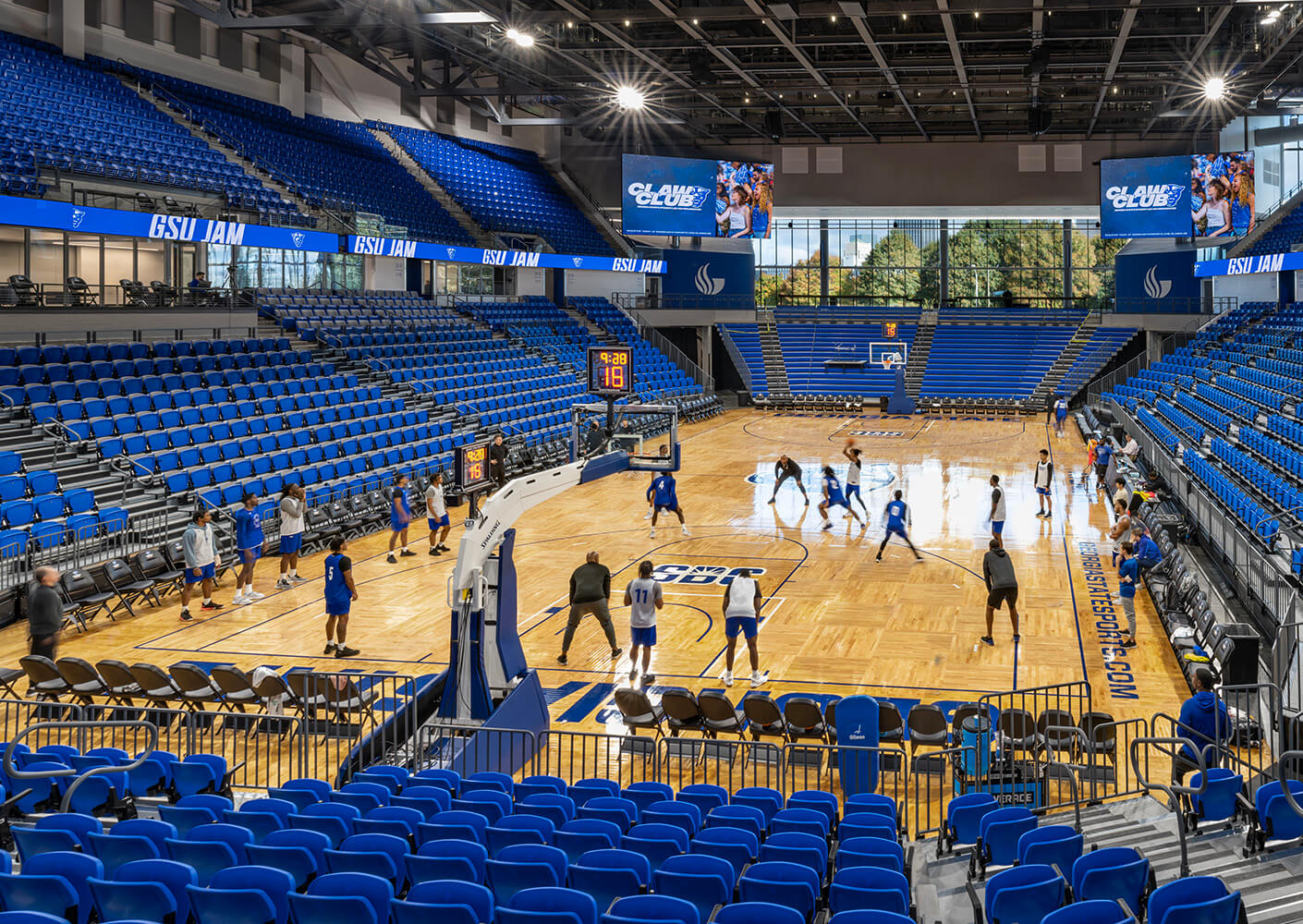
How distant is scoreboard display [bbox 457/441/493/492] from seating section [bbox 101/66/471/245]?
22657 millimetres

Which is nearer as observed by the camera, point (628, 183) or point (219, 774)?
point (219, 774)

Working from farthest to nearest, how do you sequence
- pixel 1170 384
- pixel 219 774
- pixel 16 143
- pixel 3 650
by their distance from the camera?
pixel 1170 384 < pixel 16 143 < pixel 3 650 < pixel 219 774

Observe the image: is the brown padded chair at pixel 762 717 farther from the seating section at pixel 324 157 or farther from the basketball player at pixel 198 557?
the seating section at pixel 324 157

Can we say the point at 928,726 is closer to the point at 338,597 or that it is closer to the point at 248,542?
the point at 338,597

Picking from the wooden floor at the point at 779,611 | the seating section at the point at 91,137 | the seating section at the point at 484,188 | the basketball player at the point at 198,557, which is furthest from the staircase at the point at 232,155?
the basketball player at the point at 198,557

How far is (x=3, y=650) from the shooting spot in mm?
14945

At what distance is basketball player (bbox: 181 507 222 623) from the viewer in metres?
16.7

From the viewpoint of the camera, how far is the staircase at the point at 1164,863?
22.7 ft

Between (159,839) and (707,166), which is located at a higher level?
(707,166)

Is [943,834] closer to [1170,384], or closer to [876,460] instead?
[876,460]

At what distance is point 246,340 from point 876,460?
663 inches

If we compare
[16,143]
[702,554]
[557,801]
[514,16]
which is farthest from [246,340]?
[557,801]

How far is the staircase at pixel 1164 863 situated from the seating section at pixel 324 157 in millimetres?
29061

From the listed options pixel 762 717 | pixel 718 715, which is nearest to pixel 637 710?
pixel 718 715
